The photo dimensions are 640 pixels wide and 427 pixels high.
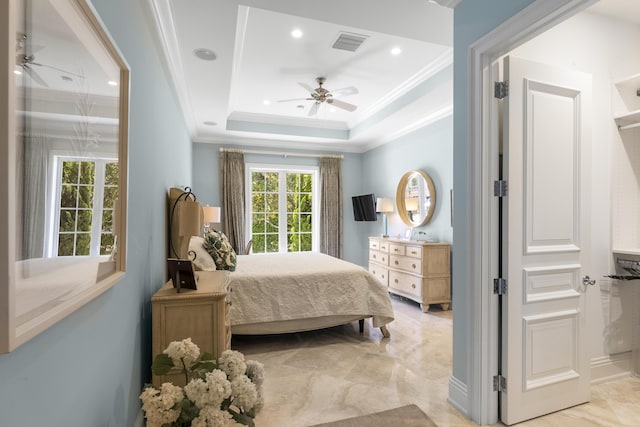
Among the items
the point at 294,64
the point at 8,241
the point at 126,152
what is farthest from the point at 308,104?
the point at 8,241

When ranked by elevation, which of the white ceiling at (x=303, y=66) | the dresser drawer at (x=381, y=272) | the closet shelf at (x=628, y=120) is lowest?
the dresser drawer at (x=381, y=272)

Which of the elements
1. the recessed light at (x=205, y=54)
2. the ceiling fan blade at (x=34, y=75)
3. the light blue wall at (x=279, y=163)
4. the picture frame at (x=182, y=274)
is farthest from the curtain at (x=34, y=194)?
the light blue wall at (x=279, y=163)

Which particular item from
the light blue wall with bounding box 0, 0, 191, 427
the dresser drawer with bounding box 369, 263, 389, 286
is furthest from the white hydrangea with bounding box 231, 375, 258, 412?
the dresser drawer with bounding box 369, 263, 389, 286

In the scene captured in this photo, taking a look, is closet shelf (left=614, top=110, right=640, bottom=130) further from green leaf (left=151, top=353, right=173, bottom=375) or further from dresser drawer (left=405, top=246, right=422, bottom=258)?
green leaf (left=151, top=353, right=173, bottom=375)

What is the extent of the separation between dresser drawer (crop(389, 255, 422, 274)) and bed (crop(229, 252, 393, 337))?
46.5 inches

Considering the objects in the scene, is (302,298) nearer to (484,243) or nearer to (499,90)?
(484,243)

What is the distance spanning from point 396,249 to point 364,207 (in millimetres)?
1567

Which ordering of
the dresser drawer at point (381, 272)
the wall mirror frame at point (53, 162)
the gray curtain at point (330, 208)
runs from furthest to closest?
the gray curtain at point (330, 208)
the dresser drawer at point (381, 272)
the wall mirror frame at point (53, 162)

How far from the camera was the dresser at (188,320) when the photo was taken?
6.01 ft

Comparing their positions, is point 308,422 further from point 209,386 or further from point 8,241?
point 8,241

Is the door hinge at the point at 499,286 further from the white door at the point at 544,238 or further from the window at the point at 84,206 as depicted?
the window at the point at 84,206

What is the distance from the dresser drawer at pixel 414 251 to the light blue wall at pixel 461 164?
223cm

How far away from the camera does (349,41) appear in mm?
A: 3219

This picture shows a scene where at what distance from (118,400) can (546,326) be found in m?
2.38
